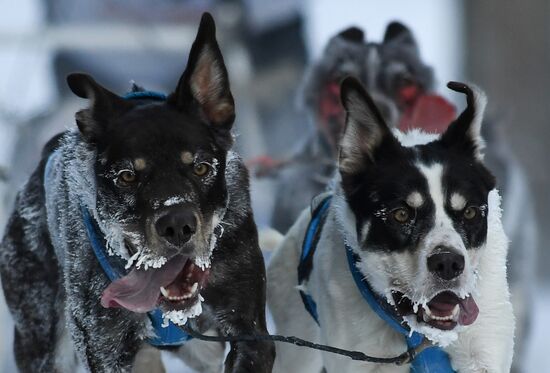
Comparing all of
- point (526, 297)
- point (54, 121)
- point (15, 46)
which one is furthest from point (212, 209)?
Answer: point (15, 46)

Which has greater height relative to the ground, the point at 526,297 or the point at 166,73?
the point at 526,297

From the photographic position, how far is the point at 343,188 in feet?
13.0

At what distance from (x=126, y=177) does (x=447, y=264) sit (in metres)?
0.85

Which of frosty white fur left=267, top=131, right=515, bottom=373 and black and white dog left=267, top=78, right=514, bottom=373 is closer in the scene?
black and white dog left=267, top=78, right=514, bottom=373

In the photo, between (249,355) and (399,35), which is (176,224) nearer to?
(249,355)

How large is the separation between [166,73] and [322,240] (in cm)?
757

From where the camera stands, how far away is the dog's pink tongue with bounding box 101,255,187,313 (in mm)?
3621

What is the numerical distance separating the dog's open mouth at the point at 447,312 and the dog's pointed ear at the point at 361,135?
0.47m

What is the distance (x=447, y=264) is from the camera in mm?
3559

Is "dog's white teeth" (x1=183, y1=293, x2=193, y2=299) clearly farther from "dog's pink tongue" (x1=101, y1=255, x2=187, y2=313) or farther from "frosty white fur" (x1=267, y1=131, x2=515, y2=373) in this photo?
"frosty white fur" (x1=267, y1=131, x2=515, y2=373)

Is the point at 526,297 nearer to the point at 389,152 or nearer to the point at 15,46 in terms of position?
the point at 389,152

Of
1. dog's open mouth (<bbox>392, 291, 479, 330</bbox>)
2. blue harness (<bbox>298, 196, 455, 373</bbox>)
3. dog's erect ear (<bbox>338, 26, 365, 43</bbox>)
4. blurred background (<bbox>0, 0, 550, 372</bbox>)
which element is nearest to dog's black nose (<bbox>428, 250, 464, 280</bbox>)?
dog's open mouth (<bbox>392, 291, 479, 330</bbox>)

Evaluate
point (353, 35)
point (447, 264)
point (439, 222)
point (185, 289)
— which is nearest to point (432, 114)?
point (353, 35)

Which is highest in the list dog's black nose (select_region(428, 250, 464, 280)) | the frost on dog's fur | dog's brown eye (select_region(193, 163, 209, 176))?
dog's brown eye (select_region(193, 163, 209, 176))
